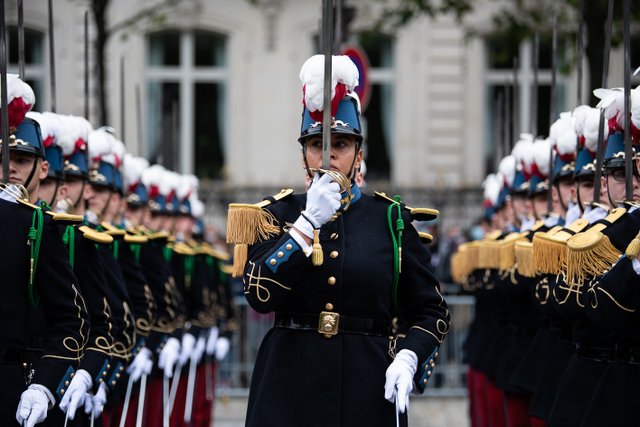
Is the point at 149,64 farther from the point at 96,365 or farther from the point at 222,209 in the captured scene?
the point at 96,365

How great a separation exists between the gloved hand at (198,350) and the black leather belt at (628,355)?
565cm

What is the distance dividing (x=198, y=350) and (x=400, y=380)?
6257mm

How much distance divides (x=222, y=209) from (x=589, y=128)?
1664 cm

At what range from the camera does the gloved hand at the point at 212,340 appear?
12993 millimetres

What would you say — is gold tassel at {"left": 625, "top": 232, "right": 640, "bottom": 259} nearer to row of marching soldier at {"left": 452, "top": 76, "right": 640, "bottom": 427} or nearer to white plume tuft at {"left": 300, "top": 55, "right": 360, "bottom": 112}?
row of marching soldier at {"left": 452, "top": 76, "right": 640, "bottom": 427}

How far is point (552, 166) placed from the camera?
32.2 feet

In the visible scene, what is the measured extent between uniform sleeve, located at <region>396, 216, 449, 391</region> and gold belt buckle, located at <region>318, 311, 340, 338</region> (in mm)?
311

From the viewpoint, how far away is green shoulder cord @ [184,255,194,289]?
1219cm

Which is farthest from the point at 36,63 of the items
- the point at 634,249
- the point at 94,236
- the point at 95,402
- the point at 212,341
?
the point at 634,249

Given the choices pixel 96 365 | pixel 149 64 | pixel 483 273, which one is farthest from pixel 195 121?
pixel 96 365

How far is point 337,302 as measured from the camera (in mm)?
6145

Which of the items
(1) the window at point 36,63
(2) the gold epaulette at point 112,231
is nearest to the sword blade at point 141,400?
(2) the gold epaulette at point 112,231

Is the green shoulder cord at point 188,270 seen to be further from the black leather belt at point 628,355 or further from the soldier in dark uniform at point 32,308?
the black leather belt at point 628,355

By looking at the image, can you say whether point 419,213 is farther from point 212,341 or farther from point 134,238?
point 212,341
